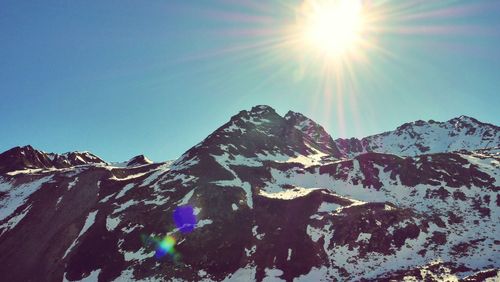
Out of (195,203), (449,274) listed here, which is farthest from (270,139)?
(449,274)

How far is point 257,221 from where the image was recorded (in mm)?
72875

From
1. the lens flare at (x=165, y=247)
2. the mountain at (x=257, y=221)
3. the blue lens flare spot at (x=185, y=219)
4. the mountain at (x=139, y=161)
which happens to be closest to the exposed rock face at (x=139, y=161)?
the mountain at (x=139, y=161)

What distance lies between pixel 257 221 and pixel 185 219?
1376 cm

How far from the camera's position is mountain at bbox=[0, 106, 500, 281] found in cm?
5922

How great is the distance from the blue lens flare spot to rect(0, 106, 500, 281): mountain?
0.89 ft

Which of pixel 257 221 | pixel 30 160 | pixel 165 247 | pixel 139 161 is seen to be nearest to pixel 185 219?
pixel 165 247

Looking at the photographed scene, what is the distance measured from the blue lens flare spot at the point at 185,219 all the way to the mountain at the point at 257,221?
27 centimetres

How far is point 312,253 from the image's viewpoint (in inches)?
2437

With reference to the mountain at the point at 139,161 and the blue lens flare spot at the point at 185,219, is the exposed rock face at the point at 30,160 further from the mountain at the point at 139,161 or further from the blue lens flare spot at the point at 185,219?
the blue lens flare spot at the point at 185,219

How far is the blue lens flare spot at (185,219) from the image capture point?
7061 centimetres

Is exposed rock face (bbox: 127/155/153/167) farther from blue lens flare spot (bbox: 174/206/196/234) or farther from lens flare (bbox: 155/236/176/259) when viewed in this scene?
lens flare (bbox: 155/236/176/259)

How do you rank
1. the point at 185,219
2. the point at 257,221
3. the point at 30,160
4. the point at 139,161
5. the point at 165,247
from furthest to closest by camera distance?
the point at 139,161 → the point at 30,160 → the point at 185,219 → the point at 257,221 → the point at 165,247

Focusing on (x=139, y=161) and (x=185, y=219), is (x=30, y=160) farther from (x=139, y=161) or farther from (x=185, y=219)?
(x=185, y=219)

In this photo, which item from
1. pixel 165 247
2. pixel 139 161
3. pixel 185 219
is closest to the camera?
pixel 165 247
